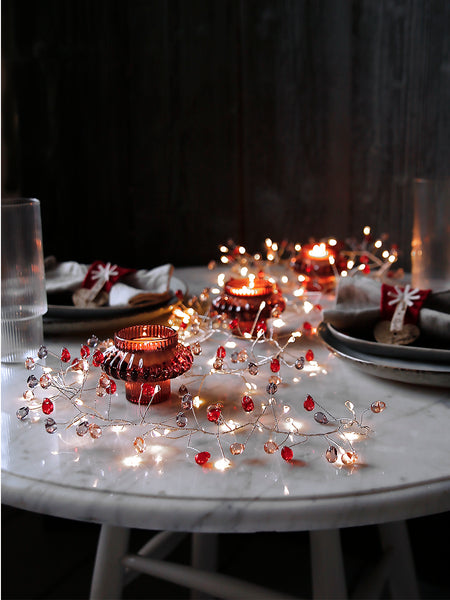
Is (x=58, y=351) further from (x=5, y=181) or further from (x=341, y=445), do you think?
(x=5, y=181)

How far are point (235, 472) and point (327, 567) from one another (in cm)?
42

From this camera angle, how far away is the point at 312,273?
1.14m

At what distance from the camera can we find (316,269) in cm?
114

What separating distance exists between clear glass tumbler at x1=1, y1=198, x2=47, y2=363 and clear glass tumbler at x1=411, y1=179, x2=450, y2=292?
566mm

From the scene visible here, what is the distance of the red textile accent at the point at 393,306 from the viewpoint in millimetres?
808

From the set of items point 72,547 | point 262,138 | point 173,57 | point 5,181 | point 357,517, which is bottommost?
point 72,547

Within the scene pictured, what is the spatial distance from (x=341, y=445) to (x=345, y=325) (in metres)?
0.26

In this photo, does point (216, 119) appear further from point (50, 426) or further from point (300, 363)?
point (50, 426)

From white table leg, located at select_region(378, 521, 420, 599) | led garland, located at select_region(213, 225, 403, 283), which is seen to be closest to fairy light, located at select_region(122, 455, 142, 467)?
led garland, located at select_region(213, 225, 403, 283)

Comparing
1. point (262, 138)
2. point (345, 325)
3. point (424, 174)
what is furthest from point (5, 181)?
point (345, 325)

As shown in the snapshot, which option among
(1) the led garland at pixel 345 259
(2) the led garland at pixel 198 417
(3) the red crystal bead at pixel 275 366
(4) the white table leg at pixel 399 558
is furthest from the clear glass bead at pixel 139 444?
(4) the white table leg at pixel 399 558

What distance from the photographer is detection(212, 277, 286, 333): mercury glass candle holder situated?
0.90m

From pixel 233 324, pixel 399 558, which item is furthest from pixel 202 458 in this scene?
pixel 399 558

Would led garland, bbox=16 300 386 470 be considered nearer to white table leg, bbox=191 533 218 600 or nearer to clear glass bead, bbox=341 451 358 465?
clear glass bead, bbox=341 451 358 465
